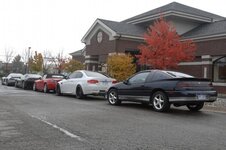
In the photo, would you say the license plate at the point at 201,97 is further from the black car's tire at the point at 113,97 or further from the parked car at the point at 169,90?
the black car's tire at the point at 113,97

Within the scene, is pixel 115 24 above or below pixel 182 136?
above

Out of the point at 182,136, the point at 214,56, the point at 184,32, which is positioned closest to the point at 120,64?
the point at 214,56

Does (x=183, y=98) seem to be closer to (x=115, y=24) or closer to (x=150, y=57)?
(x=150, y=57)

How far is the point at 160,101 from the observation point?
12.3 m

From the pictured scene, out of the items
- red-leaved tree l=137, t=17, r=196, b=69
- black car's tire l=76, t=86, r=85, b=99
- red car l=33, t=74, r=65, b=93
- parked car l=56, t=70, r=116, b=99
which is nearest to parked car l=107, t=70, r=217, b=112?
parked car l=56, t=70, r=116, b=99

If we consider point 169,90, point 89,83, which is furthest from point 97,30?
point 169,90

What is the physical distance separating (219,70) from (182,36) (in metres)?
6.18

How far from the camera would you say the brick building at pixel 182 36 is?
94.7ft

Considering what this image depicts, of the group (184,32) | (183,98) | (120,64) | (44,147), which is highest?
(184,32)

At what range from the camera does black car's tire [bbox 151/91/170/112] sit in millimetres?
11991

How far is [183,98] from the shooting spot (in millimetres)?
11672

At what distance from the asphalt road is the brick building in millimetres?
18443

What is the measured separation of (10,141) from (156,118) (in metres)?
4.84

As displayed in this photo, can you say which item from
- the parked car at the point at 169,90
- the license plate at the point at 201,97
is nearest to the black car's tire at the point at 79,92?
the parked car at the point at 169,90
